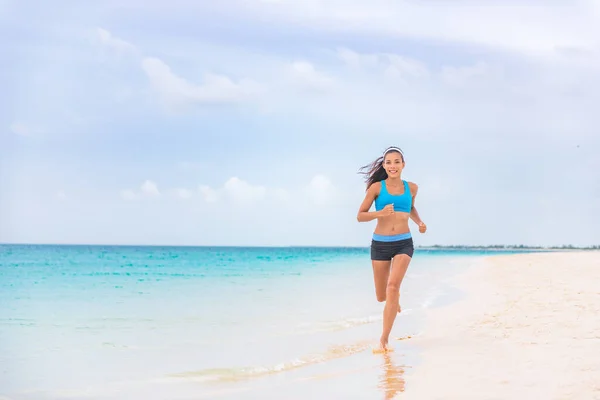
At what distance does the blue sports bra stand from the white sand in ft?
5.20

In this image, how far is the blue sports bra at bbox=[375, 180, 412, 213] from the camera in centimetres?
634

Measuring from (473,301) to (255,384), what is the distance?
25.2ft

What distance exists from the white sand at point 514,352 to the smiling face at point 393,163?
194cm

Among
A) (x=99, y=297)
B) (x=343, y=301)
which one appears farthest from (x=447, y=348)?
(x=99, y=297)

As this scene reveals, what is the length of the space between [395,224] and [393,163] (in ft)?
2.15

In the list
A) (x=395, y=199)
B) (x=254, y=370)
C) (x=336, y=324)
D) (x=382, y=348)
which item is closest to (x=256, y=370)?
(x=254, y=370)

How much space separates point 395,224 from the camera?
6488 mm

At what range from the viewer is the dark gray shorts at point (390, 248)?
6.52 meters

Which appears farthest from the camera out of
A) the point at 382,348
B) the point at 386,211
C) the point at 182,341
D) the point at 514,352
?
the point at 182,341

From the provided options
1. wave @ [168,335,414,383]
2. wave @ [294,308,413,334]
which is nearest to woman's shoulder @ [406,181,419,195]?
wave @ [168,335,414,383]

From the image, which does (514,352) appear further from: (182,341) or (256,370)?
(182,341)

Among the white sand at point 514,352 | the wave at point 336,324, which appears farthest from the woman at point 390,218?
the wave at point 336,324

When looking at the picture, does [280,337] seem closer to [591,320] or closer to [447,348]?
[447,348]

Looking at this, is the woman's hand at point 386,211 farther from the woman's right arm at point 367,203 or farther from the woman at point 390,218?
the woman's right arm at point 367,203
